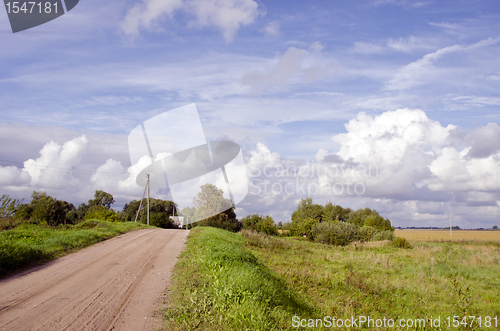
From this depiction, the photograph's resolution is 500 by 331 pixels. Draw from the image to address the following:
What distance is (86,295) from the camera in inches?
257

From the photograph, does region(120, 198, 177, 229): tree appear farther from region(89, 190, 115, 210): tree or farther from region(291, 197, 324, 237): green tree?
region(291, 197, 324, 237): green tree

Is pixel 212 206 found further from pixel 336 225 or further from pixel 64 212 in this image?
pixel 64 212

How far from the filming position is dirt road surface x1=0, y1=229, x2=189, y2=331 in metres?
5.04

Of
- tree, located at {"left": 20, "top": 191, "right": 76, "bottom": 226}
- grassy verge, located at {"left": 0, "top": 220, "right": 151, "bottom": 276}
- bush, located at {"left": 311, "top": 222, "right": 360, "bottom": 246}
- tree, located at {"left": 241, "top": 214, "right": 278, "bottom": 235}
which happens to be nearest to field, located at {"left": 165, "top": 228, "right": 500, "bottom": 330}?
grassy verge, located at {"left": 0, "top": 220, "right": 151, "bottom": 276}

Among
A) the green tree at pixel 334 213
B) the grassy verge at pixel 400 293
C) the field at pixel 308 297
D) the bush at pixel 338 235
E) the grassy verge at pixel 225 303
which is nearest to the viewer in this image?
the grassy verge at pixel 225 303

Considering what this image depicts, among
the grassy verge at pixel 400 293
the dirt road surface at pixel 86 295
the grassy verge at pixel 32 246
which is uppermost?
the grassy verge at pixel 32 246

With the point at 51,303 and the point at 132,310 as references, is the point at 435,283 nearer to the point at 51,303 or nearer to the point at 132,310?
the point at 132,310

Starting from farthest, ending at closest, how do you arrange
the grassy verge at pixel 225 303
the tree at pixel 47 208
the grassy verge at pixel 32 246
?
the tree at pixel 47 208 → the grassy verge at pixel 32 246 → the grassy verge at pixel 225 303

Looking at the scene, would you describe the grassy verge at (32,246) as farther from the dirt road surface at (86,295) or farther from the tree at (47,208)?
the tree at (47,208)

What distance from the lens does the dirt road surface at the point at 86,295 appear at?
5045 millimetres

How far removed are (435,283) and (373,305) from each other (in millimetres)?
5852

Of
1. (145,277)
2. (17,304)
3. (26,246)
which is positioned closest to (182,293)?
(145,277)

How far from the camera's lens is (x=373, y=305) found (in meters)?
9.01

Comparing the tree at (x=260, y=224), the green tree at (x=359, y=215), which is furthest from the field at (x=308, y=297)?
the green tree at (x=359, y=215)
